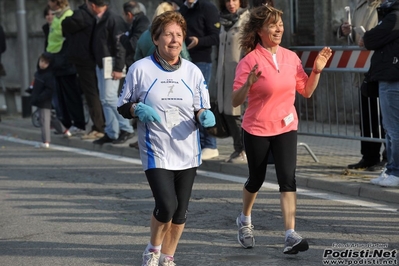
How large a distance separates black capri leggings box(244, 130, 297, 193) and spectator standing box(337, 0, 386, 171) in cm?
373

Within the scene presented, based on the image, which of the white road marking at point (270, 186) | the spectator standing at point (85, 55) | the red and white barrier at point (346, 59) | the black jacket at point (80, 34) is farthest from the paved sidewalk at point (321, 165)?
the black jacket at point (80, 34)

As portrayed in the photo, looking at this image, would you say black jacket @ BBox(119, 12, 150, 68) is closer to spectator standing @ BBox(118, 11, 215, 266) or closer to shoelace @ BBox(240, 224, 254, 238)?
shoelace @ BBox(240, 224, 254, 238)

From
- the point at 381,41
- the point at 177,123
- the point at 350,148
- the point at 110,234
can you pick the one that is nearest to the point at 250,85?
the point at 177,123

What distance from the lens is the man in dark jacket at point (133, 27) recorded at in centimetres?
1375

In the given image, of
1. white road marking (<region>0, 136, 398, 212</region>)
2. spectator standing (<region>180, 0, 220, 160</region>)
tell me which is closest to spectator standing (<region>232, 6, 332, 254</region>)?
white road marking (<region>0, 136, 398, 212</region>)

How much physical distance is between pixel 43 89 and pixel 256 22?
7.97 m

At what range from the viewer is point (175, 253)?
298 inches

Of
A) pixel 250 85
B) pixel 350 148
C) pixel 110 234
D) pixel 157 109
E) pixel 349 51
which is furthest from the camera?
pixel 350 148

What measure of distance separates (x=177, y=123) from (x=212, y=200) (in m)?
3.24

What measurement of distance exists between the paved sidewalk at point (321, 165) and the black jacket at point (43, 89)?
0.75 meters

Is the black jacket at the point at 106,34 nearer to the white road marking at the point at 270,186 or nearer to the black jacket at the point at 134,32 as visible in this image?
the black jacket at the point at 134,32

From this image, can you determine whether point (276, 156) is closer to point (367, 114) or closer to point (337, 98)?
point (367, 114)

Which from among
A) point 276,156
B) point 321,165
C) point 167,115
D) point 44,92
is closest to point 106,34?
point 44,92

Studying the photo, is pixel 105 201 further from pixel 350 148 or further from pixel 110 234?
pixel 350 148
